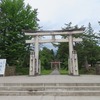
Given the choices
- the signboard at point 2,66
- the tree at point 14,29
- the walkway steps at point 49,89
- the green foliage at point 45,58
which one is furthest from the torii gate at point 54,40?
the green foliage at point 45,58

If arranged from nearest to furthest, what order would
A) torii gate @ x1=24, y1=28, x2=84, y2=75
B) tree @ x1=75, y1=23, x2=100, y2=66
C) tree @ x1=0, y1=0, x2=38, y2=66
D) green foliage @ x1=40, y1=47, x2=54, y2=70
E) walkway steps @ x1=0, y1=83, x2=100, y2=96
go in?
walkway steps @ x1=0, y1=83, x2=100, y2=96, torii gate @ x1=24, y1=28, x2=84, y2=75, tree @ x1=0, y1=0, x2=38, y2=66, tree @ x1=75, y1=23, x2=100, y2=66, green foliage @ x1=40, y1=47, x2=54, y2=70

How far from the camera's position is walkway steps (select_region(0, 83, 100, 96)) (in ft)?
23.8

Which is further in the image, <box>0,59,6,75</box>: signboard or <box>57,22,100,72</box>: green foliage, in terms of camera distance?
<box>57,22,100,72</box>: green foliage

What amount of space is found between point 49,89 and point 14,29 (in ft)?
38.6

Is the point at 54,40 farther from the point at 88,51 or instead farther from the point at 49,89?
the point at 49,89

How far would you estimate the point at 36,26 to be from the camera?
66.6ft

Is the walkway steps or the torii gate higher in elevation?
the torii gate

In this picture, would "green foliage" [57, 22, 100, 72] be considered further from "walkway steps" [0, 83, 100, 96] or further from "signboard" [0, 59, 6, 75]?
"walkway steps" [0, 83, 100, 96]

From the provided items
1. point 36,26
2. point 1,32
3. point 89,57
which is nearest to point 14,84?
point 1,32

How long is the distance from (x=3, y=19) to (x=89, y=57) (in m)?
10.3

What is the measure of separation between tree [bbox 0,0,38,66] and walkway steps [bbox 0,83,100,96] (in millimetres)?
9661

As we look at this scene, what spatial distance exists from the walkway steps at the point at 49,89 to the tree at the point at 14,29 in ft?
31.7

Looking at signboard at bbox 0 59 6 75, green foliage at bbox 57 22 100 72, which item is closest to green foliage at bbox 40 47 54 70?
green foliage at bbox 57 22 100 72

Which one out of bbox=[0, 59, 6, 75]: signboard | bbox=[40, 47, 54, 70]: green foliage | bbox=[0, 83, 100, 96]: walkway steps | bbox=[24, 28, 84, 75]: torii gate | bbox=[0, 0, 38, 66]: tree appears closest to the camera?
bbox=[0, 83, 100, 96]: walkway steps
